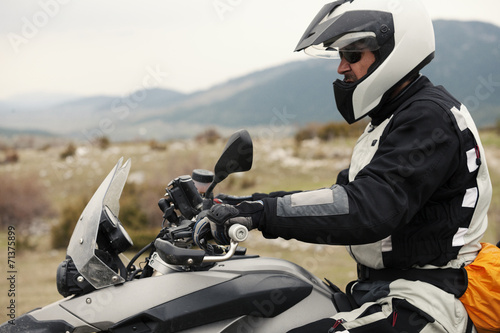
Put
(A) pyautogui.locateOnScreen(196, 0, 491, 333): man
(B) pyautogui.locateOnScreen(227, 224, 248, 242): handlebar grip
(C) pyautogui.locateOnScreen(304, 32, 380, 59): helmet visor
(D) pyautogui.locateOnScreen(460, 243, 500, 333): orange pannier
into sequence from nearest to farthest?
1. (B) pyautogui.locateOnScreen(227, 224, 248, 242): handlebar grip
2. (A) pyautogui.locateOnScreen(196, 0, 491, 333): man
3. (D) pyautogui.locateOnScreen(460, 243, 500, 333): orange pannier
4. (C) pyautogui.locateOnScreen(304, 32, 380, 59): helmet visor

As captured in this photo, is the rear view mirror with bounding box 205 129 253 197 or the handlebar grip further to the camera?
the rear view mirror with bounding box 205 129 253 197

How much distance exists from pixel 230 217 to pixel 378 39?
118 centimetres

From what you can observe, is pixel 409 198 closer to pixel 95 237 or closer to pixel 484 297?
pixel 484 297

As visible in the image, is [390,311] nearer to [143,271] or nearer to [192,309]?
[192,309]

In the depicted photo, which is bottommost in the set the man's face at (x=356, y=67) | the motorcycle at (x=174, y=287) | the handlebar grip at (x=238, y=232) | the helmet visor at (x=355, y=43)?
the motorcycle at (x=174, y=287)

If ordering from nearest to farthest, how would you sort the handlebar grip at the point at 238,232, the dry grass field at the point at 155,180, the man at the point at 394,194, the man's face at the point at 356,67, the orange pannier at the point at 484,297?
1. the handlebar grip at the point at 238,232
2. the man at the point at 394,194
3. the orange pannier at the point at 484,297
4. the man's face at the point at 356,67
5. the dry grass field at the point at 155,180

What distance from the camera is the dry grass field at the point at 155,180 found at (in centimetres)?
1002

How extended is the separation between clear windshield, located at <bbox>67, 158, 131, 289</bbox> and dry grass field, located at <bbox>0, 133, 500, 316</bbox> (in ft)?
19.6

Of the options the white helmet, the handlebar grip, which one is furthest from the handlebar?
the white helmet

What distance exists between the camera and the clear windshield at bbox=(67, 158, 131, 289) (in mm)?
2117

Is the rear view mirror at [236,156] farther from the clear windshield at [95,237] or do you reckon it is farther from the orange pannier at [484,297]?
the orange pannier at [484,297]

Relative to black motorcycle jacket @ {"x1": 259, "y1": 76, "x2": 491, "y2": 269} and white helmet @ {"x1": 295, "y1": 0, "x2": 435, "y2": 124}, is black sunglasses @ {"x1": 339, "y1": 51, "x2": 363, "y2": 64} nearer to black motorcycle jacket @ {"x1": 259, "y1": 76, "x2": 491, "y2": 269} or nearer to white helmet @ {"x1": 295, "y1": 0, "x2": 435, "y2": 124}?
white helmet @ {"x1": 295, "y1": 0, "x2": 435, "y2": 124}

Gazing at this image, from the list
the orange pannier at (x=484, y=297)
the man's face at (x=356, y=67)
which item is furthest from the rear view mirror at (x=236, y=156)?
the orange pannier at (x=484, y=297)

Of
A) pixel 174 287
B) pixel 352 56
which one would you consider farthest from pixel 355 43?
pixel 174 287
